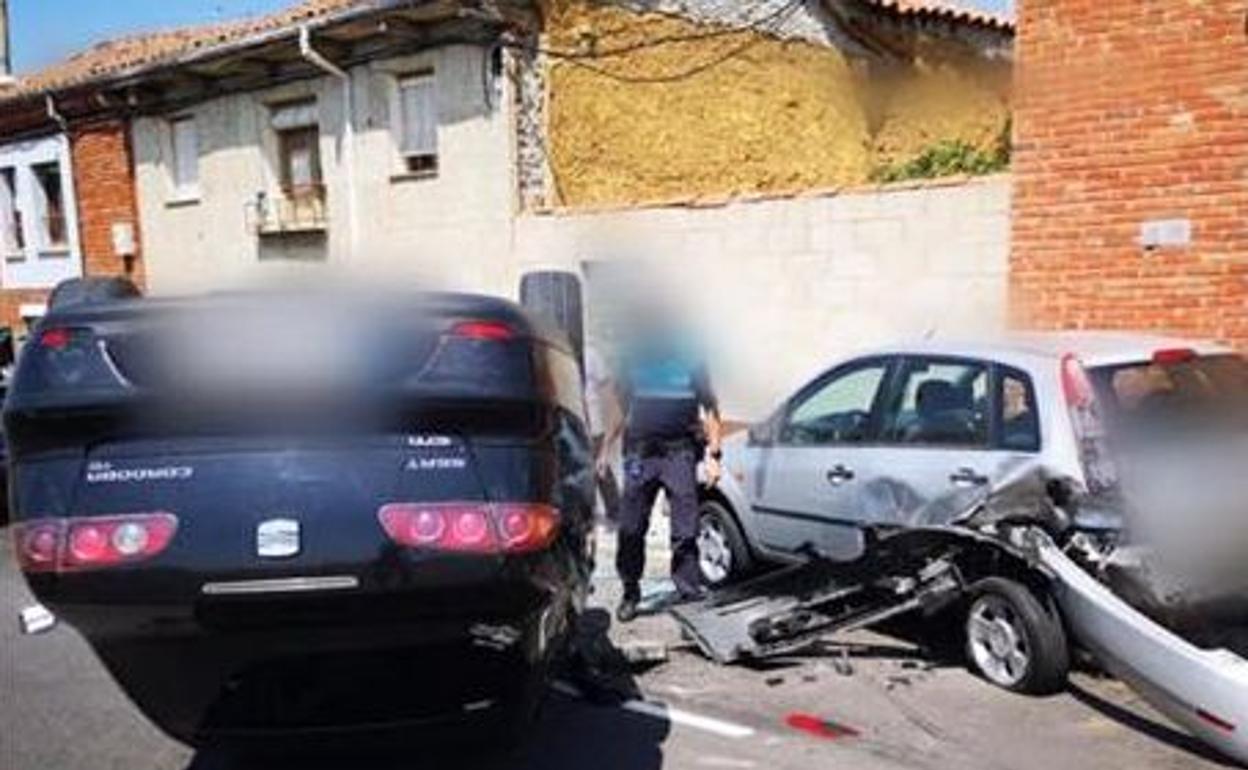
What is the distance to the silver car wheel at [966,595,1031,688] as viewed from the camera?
5.43 metres

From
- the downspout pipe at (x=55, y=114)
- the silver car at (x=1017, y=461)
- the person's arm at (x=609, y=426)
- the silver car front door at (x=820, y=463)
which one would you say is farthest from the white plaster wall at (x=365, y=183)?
the silver car at (x=1017, y=461)

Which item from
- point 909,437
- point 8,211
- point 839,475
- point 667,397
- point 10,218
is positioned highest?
point 8,211

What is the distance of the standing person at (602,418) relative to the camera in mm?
9047

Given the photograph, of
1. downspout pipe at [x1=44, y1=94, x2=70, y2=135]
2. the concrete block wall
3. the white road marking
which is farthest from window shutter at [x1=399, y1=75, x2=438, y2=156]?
the white road marking

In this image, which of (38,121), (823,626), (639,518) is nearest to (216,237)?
(38,121)

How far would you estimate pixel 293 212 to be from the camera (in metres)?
16.1

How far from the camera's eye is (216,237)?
685 inches

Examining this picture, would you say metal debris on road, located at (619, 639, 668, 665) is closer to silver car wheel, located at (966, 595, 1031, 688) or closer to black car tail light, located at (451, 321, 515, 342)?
silver car wheel, located at (966, 595, 1031, 688)

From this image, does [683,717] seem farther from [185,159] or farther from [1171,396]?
[185,159]

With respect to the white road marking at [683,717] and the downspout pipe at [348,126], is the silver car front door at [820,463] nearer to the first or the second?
the white road marking at [683,717]

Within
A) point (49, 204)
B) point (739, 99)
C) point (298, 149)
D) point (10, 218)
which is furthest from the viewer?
point (10, 218)

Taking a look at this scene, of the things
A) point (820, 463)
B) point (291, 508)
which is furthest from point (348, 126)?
point (291, 508)

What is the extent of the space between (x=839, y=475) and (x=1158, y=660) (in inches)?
87.4

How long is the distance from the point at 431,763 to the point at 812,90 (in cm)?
1219
